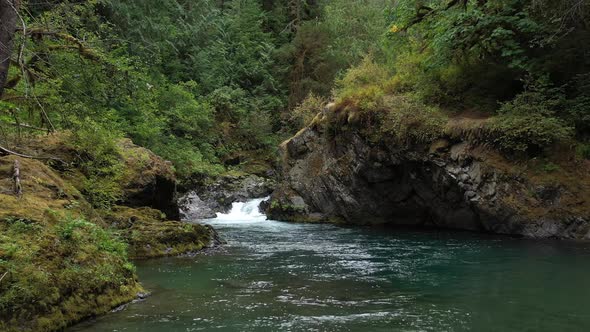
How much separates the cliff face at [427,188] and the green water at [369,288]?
1.08 m

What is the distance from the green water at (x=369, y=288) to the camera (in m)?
6.29

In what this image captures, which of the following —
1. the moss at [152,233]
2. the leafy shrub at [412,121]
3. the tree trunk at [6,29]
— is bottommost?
the moss at [152,233]

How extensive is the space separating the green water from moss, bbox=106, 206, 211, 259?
75 cm

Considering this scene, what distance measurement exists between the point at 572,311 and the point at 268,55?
32.3m

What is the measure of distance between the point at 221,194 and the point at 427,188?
1300 centimetres

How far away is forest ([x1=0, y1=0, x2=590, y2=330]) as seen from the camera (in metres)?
8.60

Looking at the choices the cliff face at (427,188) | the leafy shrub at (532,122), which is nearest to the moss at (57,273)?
the cliff face at (427,188)

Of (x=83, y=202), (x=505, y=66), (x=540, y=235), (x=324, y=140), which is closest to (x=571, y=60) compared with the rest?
(x=505, y=66)

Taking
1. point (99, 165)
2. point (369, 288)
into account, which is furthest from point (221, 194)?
point (369, 288)

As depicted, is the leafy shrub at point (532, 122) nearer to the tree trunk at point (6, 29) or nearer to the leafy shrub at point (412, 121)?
the leafy shrub at point (412, 121)

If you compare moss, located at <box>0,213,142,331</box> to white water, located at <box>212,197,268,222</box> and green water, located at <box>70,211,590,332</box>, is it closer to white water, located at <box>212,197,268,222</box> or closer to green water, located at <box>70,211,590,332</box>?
green water, located at <box>70,211,590,332</box>

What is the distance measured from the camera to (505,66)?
634 inches

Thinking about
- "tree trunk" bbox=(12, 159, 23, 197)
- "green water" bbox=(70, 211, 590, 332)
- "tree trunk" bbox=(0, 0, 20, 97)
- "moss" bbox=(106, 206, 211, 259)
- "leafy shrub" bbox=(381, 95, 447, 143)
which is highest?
"leafy shrub" bbox=(381, 95, 447, 143)

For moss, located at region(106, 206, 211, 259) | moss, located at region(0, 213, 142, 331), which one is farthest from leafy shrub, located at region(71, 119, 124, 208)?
moss, located at region(0, 213, 142, 331)
